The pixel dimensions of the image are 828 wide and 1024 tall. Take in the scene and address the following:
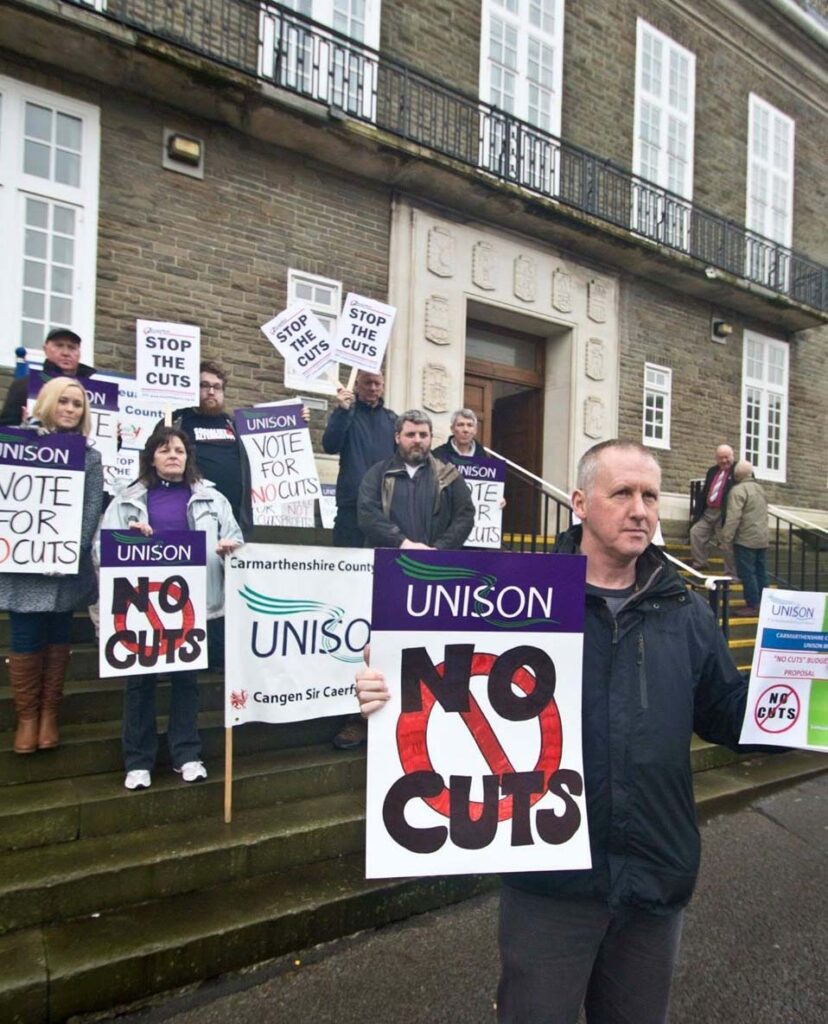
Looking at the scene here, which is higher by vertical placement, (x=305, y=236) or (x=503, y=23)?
(x=503, y=23)

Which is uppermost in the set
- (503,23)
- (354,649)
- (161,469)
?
(503,23)

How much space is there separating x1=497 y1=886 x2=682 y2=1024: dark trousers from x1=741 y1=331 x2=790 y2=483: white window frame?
1307cm

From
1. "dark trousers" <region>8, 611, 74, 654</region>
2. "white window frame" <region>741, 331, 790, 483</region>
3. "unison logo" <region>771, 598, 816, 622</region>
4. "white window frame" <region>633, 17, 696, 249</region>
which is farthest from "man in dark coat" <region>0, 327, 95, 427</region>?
"white window frame" <region>741, 331, 790, 483</region>

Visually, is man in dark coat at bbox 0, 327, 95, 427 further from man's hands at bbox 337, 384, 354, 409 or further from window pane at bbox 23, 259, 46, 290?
window pane at bbox 23, 259, 46, 290

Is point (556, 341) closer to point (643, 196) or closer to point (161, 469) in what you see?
point (643, 196)

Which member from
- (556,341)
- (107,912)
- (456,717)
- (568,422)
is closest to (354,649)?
(107,912)

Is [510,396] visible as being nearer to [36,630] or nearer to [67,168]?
[67,168]

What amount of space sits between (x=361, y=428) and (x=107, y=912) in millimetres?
3232

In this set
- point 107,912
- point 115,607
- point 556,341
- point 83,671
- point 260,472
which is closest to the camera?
point 107,912

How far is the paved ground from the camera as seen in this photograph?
9.09 ft

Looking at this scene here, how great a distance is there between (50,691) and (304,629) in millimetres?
1352

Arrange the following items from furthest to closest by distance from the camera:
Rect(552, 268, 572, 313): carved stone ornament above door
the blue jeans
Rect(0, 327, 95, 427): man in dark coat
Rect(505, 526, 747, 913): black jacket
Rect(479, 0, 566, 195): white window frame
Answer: Rect(552, 268, 572, 313): carved stone ornament above door < Rect(479, 0, 566, 195): white window frame < the blue jeans < Rect(0, 327, 95, 427): man in dark coat < Rect(505, 526, 747, 913): black jacket

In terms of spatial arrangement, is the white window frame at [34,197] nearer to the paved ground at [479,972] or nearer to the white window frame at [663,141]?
the paved ground at [479,972]

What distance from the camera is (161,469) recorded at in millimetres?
3979
